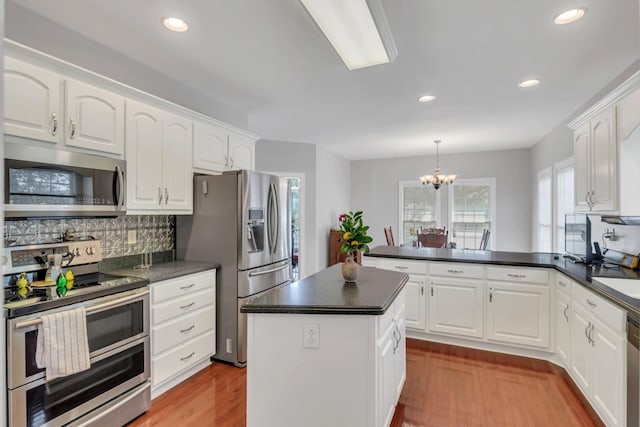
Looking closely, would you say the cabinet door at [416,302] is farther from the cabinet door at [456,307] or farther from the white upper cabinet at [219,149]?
the white upper cabinet at [219,149]

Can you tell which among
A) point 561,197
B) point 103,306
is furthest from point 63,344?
point 561,197

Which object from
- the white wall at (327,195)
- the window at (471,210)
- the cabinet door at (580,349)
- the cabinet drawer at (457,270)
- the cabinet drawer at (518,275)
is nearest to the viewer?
the cabinet door at (580,349)

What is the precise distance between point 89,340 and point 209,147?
191 centimetres

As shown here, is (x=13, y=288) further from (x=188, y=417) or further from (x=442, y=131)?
(x=442, y=131)

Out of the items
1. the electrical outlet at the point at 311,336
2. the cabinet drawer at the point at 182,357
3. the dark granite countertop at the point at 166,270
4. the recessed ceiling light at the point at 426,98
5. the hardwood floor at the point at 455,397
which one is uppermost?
the recessed ceiling light at the point at 426,98

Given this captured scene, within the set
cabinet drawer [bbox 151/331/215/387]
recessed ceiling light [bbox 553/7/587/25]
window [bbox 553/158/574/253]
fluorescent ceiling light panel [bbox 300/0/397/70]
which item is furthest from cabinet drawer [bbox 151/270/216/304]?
window [bbox 553/158/574/253]

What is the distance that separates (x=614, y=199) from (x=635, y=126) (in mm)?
510

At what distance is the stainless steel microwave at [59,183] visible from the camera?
1.94 metres

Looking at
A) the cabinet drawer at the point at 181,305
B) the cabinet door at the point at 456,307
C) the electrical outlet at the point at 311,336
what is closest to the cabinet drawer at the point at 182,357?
the cabinet drawer at the point at 181,305

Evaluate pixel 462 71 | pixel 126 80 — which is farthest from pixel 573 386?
pixel 126 80

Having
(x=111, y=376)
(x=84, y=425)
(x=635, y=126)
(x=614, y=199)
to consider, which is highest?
(x=635, y=126)

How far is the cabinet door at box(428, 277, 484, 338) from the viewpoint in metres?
3.32

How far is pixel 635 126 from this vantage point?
222 centimetres

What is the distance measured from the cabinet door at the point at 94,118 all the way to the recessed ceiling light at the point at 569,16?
305 centimetres
